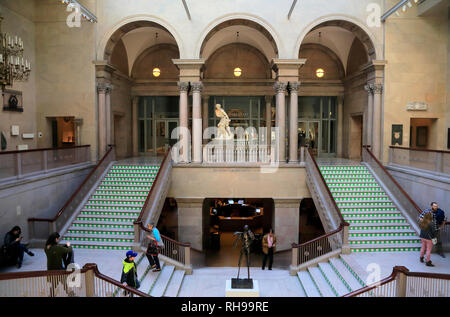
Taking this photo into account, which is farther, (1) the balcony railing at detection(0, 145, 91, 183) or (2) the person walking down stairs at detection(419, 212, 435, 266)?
(1) the balcony railing at detection(0, 145, 91, 183)

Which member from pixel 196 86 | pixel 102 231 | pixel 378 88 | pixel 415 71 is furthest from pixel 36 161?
pixel 415 71

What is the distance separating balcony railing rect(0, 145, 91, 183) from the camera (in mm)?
9945

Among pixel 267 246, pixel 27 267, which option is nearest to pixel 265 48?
pixel 267 246

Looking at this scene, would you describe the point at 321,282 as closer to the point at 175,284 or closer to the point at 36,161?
the point at 175,284

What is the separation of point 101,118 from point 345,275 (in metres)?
12.6

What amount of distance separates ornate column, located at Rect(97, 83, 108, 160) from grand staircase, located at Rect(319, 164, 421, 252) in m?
10.5

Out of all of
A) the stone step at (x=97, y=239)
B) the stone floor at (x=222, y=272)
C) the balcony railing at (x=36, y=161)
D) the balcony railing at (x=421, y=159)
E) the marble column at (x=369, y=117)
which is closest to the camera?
the stone floor at (x=222, y=272)

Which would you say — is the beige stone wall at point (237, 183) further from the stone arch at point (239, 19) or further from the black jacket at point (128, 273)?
the black jacket at point (128, 273)

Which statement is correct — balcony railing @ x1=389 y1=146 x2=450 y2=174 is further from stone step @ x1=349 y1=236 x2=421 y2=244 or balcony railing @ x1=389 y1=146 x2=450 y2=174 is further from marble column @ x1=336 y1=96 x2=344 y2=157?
marble column @ x1=336 y1=96 x2=344 y2=157

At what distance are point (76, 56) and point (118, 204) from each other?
25.1ft

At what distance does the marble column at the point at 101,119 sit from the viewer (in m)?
15.6

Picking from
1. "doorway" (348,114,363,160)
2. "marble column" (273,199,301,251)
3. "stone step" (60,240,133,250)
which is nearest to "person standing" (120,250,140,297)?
"stone step" (60,240,133,250)

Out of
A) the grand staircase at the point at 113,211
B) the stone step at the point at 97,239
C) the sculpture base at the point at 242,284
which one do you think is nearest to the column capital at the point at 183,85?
the grand staircase at the point at 113,211

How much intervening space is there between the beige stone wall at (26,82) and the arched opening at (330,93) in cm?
1407
